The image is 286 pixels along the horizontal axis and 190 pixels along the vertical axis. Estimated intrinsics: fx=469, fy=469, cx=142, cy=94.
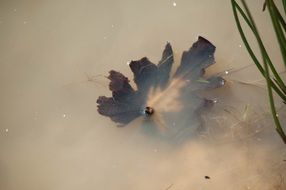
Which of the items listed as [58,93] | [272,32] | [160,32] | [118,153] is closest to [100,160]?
[118,153]

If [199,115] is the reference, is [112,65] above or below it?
above

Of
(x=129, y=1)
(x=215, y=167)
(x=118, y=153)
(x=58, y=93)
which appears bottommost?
(x=215, y=167)

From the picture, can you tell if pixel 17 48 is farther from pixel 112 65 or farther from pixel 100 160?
pixel 100 160

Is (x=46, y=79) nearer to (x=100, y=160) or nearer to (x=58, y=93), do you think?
(x=58, y=93)

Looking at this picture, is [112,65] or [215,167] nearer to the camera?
[215,167]

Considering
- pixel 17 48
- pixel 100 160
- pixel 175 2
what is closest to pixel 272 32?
pixel 175 2

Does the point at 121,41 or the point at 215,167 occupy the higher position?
the point at 121,41
